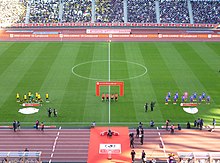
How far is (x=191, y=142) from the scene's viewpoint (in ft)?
102

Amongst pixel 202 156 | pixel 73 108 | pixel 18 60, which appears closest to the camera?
pixel 202 156

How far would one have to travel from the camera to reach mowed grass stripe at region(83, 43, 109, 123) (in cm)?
3600

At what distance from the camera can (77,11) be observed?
7781cm

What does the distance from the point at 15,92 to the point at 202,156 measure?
80.6ft

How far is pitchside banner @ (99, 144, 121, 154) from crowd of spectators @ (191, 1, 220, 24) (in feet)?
170

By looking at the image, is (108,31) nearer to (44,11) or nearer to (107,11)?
(107,11)

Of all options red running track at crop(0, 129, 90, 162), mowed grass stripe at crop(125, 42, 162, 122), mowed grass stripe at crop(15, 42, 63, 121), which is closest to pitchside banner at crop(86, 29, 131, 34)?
mowed grass stripe at crop(15, 42, 63, 121)

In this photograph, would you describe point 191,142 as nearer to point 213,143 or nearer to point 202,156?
point 213,143

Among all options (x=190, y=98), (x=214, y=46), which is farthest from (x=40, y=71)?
(x=214, y=46)

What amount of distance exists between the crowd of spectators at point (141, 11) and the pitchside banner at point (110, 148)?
161 feet

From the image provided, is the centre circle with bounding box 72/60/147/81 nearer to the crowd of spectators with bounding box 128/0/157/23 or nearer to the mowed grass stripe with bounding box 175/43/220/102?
the mowed grass stripe with bounding box 175/43/220/102

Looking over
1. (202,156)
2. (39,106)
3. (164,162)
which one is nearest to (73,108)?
(39,106)

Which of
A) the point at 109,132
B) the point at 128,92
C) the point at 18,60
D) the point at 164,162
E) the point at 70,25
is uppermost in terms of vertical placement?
the point at 70,25

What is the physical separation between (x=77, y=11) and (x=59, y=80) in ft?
117
